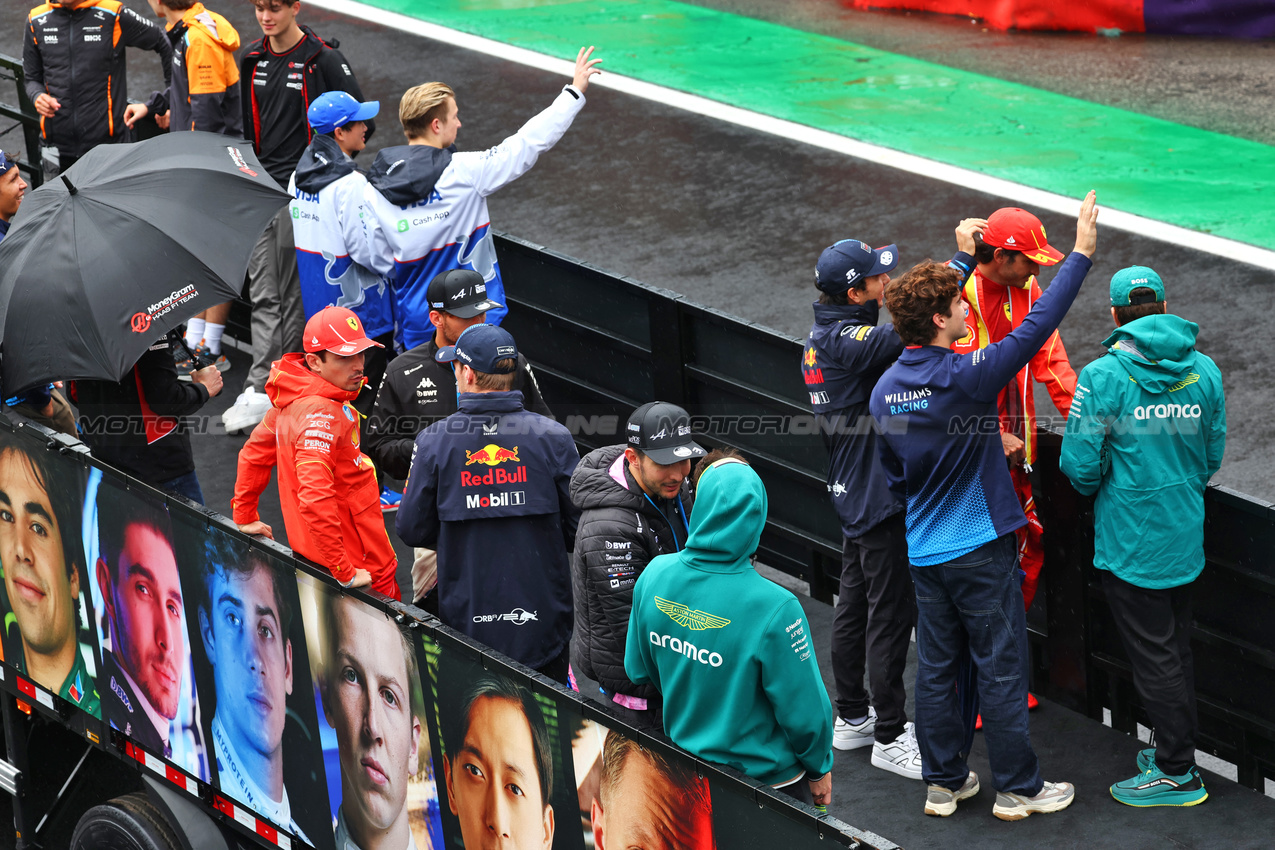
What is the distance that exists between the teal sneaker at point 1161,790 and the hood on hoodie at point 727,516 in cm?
227

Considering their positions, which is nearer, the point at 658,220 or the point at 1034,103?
the point at 658,220

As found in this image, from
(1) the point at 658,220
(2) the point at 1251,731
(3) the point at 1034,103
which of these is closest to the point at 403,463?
(2) the point at 1251,731

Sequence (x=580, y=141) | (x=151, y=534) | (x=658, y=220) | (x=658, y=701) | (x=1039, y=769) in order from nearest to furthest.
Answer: (x=658, y=701)
(x=151, y=534)
(x=1039, y=769)
(x=658, y=220)
(x=580, y=141)

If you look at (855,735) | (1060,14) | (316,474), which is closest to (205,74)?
(316,474)

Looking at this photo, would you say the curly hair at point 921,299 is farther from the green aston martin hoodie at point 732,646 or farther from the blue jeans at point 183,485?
the blue jeans at point 183,485

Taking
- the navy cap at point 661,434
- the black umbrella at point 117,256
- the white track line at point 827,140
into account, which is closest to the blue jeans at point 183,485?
the black umbrella at point 117,256

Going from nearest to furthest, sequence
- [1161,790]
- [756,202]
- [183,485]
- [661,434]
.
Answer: [661,434] < [1161,790] < [183,485] < [756,202]

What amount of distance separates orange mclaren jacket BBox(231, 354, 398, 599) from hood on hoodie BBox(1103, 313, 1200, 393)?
296 centimetres

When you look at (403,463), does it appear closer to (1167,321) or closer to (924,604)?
(924,604)

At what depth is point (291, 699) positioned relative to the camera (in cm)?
533

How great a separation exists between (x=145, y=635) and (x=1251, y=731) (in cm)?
436

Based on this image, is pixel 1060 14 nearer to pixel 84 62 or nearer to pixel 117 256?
pixel 84 62

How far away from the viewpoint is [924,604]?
18.8 feet

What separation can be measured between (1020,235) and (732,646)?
2.39 meters
